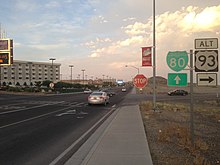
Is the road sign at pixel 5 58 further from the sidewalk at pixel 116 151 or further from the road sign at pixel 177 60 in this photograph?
the road sign at pixel 177 60

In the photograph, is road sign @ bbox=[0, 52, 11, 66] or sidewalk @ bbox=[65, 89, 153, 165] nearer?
sidewalk @ bbox=[65, 89, 153, 165]

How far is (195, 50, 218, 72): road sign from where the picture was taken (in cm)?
789

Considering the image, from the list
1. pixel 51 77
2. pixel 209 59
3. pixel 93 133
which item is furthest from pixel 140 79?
pixel 51 77

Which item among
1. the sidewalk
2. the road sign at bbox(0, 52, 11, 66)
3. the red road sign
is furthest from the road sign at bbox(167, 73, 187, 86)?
the road sign at bbox(0, 52, 11, 66)

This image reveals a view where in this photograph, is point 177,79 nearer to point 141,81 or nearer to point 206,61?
point 206,61

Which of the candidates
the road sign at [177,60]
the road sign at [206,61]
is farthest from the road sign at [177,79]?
the road sign at [206,61]

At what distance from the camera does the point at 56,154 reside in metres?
8.22

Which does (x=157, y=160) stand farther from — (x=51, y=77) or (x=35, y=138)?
(x=51, y=77)

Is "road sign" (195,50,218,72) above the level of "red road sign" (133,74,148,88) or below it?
above

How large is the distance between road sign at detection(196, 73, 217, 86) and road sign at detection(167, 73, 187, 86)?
657mm

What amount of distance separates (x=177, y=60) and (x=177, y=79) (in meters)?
0.60

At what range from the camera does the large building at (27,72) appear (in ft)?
532

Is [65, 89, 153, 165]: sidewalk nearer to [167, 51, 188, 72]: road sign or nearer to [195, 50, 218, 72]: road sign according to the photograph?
[167, 51, 188, 72]: road sign

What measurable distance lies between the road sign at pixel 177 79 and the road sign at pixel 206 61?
0.63 meters
